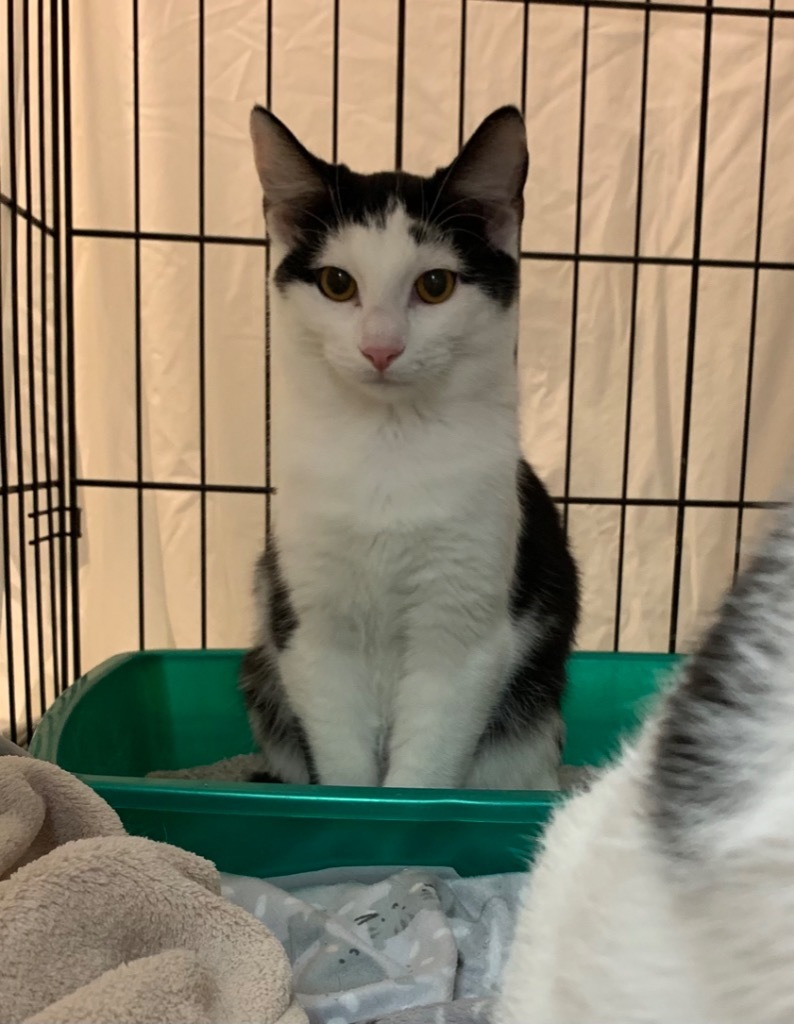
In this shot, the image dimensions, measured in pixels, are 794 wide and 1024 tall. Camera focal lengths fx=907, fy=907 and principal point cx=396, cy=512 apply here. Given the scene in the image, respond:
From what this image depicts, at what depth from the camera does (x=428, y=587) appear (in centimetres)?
111

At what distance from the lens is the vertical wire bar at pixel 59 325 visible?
1475 millimetres

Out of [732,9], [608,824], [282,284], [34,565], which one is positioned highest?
[732,9]

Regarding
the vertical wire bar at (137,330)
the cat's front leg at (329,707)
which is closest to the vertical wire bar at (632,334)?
the cat's front leg at (329,707)

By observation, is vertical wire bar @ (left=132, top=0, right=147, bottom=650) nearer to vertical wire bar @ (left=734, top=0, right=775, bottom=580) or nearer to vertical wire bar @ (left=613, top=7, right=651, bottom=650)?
vertical wire bar @ (left=613, top=7, right=651, bottom=650)

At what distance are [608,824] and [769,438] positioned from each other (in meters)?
1.57

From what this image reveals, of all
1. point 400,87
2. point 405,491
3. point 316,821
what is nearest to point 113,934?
point 316,821

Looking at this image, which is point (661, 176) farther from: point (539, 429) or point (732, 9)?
point (539, 429)

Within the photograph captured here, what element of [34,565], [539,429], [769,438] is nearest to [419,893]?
[34,565]

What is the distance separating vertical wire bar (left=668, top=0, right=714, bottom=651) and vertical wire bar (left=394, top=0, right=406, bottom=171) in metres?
0.49

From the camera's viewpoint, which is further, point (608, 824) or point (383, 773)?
point (383, 773)

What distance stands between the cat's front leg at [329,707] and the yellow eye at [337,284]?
43 centimetres

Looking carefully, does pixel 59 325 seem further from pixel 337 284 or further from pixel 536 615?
pixel 536 615

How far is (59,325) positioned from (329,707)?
2.75 ft

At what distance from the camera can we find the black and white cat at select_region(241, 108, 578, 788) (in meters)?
1.11
